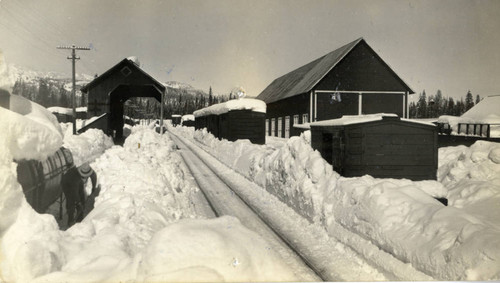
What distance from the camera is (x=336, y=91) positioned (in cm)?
1150

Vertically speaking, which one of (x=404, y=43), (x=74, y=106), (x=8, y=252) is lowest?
(x=8, y=252)

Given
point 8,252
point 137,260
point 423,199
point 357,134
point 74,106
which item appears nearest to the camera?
point 137,260

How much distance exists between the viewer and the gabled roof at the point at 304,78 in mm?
7473

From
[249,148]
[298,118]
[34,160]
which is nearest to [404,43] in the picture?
[298,118]

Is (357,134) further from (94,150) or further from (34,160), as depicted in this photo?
(34,160)

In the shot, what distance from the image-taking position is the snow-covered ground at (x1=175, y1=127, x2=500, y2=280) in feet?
15.5

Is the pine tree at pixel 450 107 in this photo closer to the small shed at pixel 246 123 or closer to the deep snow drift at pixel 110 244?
the deep snow drift at pixel 110 244

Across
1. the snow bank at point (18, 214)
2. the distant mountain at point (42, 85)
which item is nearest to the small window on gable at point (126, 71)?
the distant mountain at point (42, 85)

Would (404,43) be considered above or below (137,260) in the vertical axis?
above

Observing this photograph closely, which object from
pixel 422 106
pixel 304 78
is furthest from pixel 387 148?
pixel 304 78

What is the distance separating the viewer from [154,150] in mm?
10203

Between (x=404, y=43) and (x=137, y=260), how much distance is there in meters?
5.93

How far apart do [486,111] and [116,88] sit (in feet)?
23.3

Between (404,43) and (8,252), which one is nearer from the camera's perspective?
(8,252)
